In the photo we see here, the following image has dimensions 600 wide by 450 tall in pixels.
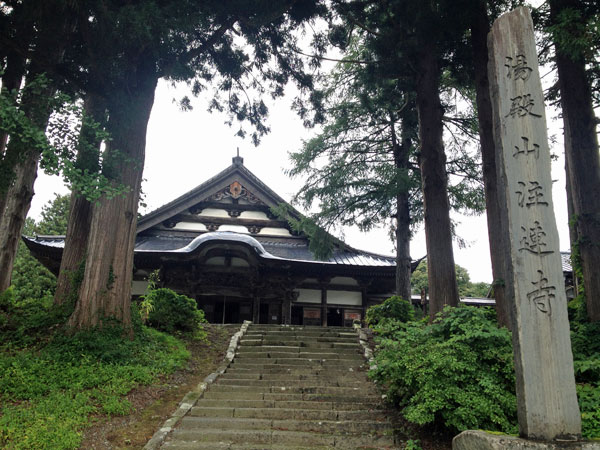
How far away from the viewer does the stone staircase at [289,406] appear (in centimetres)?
538

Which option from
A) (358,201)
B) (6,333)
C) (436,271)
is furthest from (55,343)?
(358,201)

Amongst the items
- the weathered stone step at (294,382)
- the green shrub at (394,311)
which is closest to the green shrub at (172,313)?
the weathered stone step at (294,382)

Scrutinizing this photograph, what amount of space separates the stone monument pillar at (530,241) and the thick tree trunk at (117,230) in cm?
596

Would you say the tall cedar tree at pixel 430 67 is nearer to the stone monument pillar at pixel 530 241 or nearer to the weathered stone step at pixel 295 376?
the weathered stone step at pixel 295 376

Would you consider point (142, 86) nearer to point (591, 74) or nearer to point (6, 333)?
point (6, 333)

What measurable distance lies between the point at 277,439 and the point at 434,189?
5774 millimetres

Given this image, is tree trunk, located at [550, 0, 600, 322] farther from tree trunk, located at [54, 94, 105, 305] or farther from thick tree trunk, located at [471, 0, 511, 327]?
tree trunk, located at [54, 94, 105, 305]

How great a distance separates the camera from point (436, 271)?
28.0 ft

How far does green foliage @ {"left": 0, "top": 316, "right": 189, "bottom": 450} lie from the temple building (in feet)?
20.6

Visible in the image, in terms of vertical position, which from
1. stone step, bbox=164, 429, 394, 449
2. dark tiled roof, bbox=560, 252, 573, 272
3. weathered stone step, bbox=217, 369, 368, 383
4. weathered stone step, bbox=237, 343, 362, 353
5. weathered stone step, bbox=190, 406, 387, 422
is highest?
dark tiled roof, bbox=560, 252, 573, 272

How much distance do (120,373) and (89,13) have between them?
6331 mm

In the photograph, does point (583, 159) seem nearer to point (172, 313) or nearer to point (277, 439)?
point (277, 439)

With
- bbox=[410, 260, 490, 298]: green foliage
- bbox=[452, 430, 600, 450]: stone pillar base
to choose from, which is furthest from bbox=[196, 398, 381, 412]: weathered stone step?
bbox=[410, 260, 490, 298]: green foliage

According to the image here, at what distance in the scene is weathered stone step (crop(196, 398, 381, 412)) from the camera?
6.52 m
